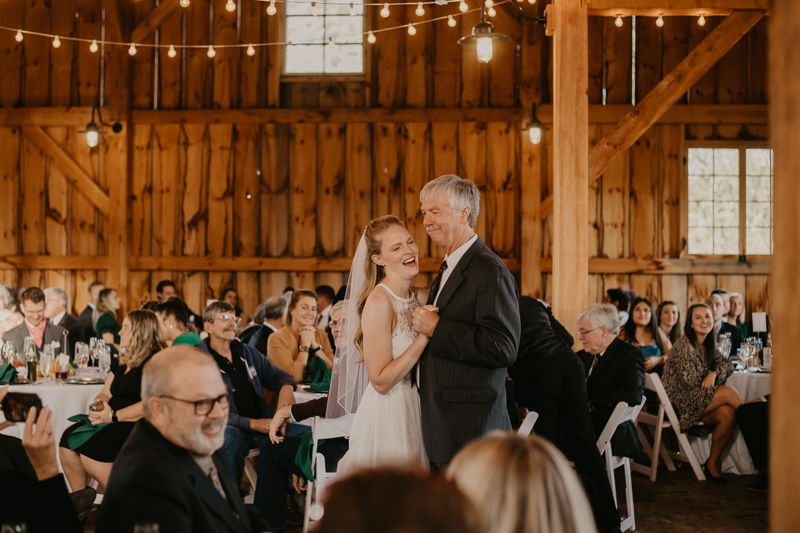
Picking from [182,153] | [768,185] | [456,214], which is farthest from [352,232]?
[456,214]

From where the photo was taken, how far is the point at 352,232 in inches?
388

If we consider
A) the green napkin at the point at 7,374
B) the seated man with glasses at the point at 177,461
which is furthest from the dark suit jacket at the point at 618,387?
Answer: the green napkin at the point at 7,374

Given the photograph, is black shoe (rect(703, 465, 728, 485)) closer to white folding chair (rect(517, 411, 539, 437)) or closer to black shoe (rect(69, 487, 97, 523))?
white folding chair (rect(517, 411, 539, 437))

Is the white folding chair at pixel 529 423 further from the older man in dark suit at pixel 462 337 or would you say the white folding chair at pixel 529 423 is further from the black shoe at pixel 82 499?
the black shoe at pixel 82 499

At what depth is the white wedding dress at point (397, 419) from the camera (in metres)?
2.82

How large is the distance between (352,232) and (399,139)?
1332mm

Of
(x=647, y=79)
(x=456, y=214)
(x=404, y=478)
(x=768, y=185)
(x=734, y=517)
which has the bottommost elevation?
(x=734, y=517)

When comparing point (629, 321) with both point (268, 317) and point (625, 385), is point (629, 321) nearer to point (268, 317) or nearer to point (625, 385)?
point (625, 385)

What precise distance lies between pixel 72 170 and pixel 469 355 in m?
8.73

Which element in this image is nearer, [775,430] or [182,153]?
[775,430]

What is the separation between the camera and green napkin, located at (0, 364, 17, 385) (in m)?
5.11

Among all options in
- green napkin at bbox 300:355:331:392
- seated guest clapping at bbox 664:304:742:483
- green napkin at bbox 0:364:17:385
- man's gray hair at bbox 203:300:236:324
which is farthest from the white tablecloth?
green napkin at bbox 0:364:17:385

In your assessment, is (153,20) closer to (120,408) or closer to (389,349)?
(120,408)

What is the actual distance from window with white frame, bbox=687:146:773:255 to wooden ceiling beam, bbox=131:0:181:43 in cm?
689
